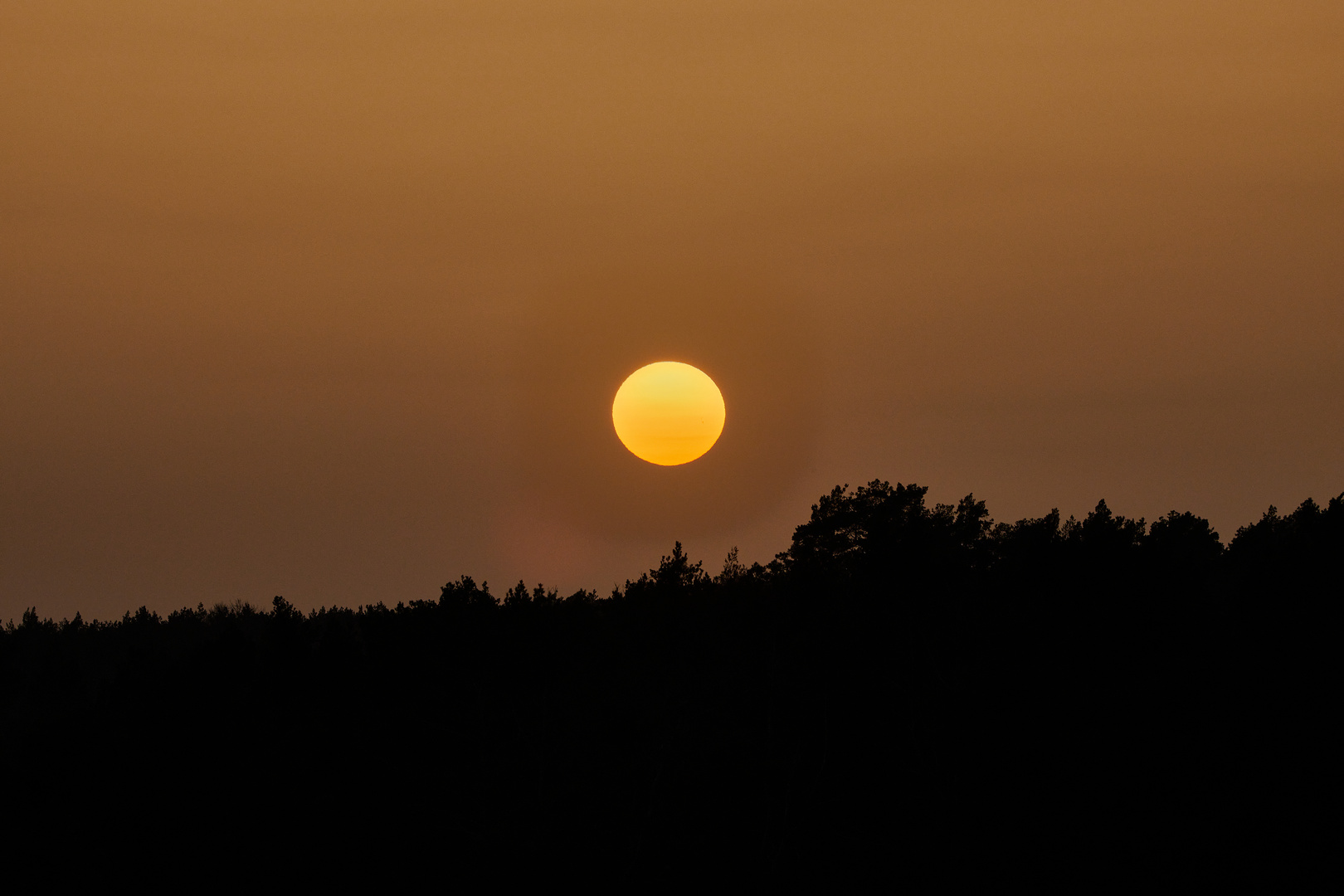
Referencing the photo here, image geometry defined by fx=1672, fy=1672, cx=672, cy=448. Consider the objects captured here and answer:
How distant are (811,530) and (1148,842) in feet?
123

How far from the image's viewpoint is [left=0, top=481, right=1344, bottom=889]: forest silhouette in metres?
54.3

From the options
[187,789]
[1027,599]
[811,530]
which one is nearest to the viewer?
[1027,599]

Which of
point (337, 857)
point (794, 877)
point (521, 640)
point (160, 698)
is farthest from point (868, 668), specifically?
point (160, 698)

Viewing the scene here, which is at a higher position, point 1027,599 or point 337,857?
point 1027,599

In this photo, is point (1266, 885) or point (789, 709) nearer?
point (1266, 885)

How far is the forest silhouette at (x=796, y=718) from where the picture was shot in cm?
5428

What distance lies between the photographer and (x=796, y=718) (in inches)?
2822

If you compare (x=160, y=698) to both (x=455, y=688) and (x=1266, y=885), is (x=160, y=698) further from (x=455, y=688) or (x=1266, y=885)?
(x=1266, y=885)

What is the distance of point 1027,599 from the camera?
65000 mm

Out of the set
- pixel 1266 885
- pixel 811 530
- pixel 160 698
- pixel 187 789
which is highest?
pixel 811 530

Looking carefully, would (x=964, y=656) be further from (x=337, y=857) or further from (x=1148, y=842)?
(x=337, y=857)

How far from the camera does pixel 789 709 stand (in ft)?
238

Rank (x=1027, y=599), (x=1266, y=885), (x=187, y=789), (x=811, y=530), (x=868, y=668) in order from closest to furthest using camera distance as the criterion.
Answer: (x=1266, y=885)
(x=1027, y=599)
(x=868, y=668)
(x=187, y=789)
(x=811, y=530)

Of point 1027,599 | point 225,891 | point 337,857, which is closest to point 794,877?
point 1027,599
